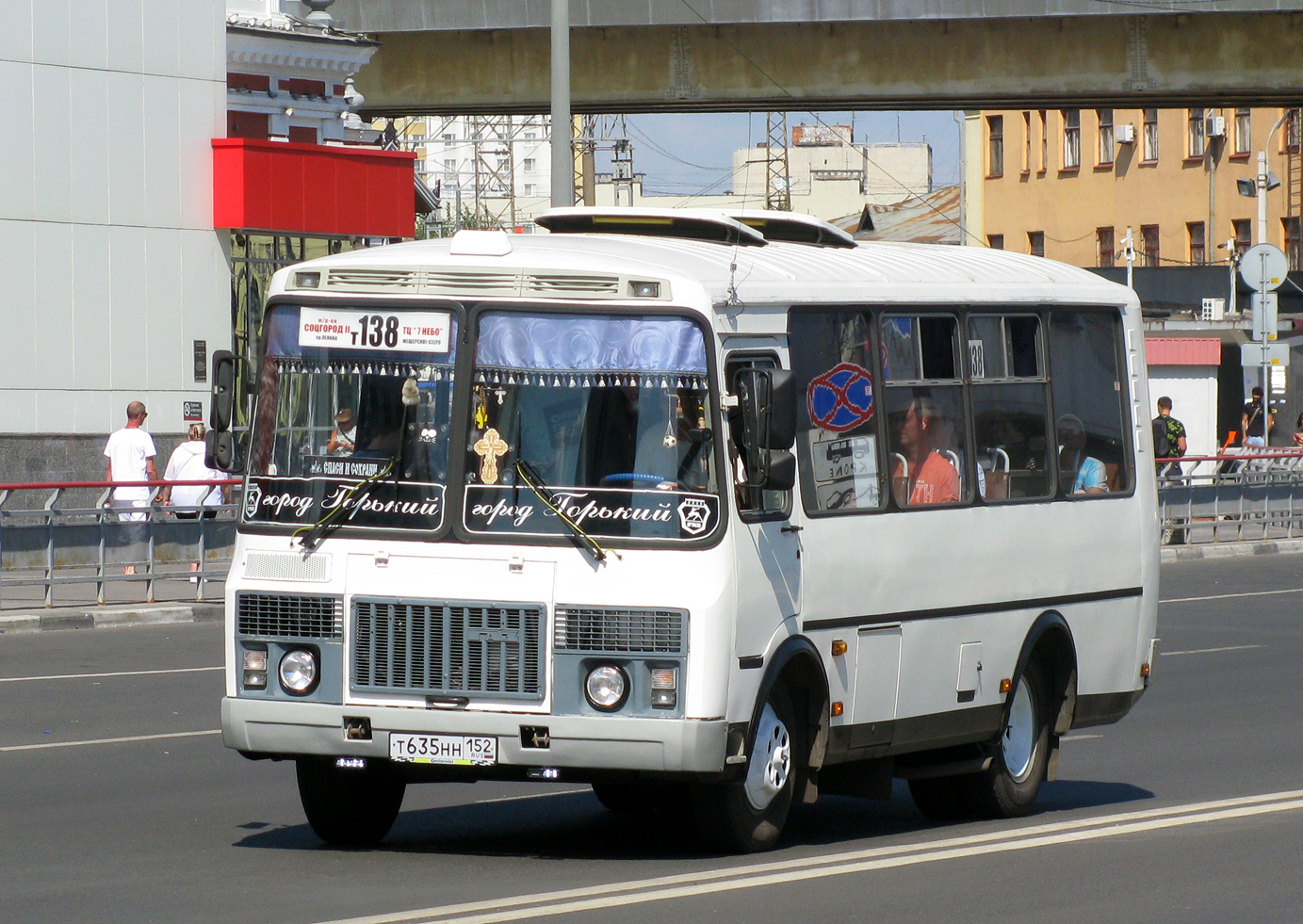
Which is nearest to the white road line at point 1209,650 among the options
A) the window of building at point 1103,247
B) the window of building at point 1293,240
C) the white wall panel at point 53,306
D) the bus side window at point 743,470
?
the bus side window at point 743,470

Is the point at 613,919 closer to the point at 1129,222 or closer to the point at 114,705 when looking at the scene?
the point at 114,705

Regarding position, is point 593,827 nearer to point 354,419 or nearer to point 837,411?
point 837,411

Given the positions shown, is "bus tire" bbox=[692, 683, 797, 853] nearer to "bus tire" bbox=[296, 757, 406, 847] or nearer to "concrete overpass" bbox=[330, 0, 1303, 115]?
"bus tire" bbox=[296, 757, 406, 847]

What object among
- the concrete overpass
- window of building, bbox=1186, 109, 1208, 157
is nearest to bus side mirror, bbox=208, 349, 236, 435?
the concrete overpass

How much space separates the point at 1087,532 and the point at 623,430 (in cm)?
298

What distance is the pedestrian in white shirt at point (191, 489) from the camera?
21.4m

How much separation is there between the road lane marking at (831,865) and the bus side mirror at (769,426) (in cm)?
140

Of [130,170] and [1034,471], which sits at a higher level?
[130,170]

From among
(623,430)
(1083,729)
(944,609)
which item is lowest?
(1083,729)

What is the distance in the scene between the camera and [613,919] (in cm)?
729

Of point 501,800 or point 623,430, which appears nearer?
point 623,430

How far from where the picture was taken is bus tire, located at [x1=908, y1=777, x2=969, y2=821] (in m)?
10.3

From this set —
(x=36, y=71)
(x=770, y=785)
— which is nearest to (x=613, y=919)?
(x=770, y=785)

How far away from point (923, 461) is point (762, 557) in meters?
1.35
